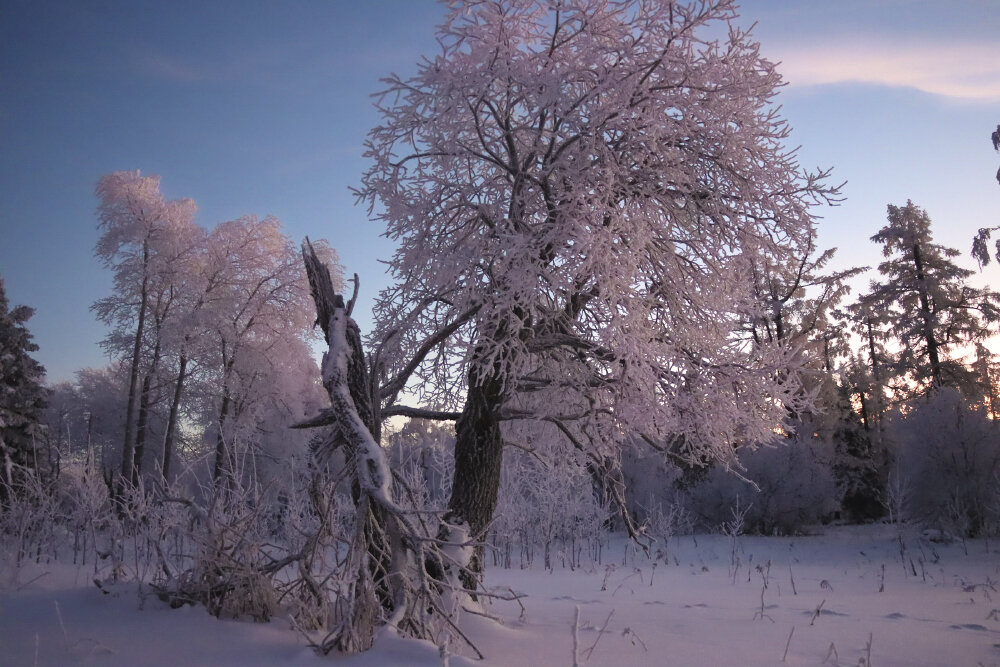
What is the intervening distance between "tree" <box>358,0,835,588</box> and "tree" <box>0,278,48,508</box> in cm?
1800

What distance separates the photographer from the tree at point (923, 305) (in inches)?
882

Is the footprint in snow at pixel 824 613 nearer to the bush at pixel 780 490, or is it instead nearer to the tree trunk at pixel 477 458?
the tree trunk at pixel 477 458

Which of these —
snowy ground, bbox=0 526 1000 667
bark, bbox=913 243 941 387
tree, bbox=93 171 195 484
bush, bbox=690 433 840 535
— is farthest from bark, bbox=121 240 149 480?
bark, bbox=913 243 941 387

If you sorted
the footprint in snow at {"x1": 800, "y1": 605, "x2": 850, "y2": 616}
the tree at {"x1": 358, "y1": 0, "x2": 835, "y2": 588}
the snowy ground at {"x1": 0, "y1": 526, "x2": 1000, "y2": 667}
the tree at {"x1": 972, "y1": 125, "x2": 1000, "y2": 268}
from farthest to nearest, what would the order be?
the tree at {"x1": 972, "y1": 125, "x2": 1000, "y2": 268} < the footprint in snow at {"x1": 800, "y1": 605, "x2": 850, "y2": 616} < the tree at {"x1": 358, "y1": 0, "x2": 835, "y2": 588} < the snowy ground at {"x1": 0, "y1": 526, "x2": 1000, "y2": 667}

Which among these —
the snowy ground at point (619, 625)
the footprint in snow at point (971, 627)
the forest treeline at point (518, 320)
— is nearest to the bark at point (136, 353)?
the forest treeline at point (518, 320)

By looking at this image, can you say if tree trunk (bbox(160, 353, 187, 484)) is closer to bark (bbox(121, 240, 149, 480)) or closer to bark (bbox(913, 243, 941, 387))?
bark (bbox(121, 240, 149, 480))

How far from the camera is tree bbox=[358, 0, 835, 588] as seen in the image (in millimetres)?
5129

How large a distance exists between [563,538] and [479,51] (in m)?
12.0

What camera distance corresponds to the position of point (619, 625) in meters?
5.35

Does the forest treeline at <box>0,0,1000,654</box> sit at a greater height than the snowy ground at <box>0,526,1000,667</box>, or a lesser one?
greater

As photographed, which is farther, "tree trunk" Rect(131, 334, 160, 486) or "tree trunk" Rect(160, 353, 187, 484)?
"tree trunk" Rect(131, 334, 160, 486)

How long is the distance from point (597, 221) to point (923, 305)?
23.5 meters

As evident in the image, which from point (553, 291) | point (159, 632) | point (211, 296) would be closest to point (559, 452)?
point (553, 291)

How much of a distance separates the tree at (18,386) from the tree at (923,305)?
1140 inches
